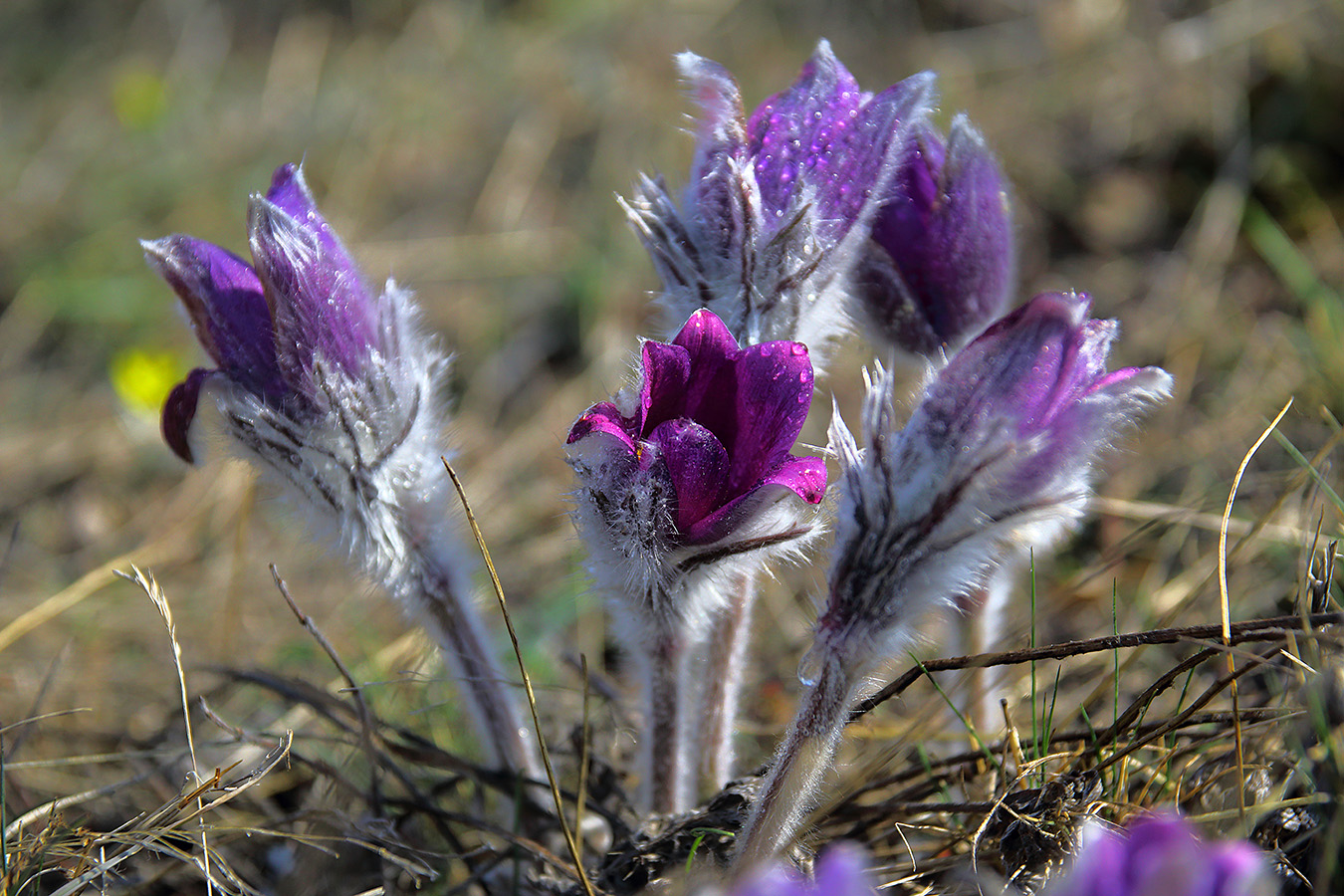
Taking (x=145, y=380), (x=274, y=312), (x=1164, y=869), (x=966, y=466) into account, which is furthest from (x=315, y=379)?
(x=145, y=380)

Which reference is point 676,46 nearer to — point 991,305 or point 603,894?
point 991,305

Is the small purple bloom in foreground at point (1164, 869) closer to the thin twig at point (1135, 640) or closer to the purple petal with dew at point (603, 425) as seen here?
the thin twig at point (1135, 640)

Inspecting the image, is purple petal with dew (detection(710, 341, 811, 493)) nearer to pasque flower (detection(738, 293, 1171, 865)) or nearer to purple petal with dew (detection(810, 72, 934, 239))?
pasque flower (detection(738, 293, 1171, 865))

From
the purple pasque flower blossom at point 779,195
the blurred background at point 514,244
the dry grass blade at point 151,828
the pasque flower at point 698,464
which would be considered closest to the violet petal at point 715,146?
the purple pasque flower blossom at point 779,195

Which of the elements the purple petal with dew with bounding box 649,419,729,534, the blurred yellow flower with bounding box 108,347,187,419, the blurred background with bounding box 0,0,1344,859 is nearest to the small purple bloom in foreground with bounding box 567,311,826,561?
the purple petal with dew with bounding box 649,419,729,534

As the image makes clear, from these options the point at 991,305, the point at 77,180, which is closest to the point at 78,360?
the point at 77,180
